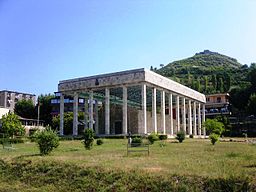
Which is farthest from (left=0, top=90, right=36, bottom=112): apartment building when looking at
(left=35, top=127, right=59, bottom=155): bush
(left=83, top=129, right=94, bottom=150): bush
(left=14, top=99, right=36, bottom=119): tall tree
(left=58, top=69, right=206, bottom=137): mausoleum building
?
(left=35, top=127, right=59, bottom=155): bush

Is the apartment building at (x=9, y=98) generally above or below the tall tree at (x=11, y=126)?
above

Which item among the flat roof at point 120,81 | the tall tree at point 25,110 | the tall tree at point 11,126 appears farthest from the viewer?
the tall tree at point 25,110

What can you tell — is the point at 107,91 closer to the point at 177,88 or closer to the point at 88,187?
the point at 177,88

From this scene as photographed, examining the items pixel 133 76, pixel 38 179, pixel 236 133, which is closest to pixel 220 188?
pixel 38 179

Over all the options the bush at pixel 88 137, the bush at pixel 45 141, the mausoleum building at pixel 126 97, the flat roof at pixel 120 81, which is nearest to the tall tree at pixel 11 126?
the mausoleum building at pixel 126 97

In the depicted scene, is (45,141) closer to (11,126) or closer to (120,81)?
(120,81)

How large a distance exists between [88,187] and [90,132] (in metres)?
14.1

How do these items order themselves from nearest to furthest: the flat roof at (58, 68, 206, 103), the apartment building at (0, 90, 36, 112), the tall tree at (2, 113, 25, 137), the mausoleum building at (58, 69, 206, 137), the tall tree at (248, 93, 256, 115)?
1. the flat roof at (58, 68, 206, 103)
2. the mausoleum building at (58, 69, 206, 137)
3. the tall tree at (2, 113, 25, 137)
4. the tall tree at (248, 93, 256, 115)
5. the apartment building at (0, 90, 36, 112)

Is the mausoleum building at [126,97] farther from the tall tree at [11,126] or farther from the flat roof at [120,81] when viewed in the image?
the tall tree at [11,126]

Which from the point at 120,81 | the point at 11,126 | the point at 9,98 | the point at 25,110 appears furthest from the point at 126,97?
the point at 9,98

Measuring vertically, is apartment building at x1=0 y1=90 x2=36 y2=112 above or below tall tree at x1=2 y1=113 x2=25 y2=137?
above

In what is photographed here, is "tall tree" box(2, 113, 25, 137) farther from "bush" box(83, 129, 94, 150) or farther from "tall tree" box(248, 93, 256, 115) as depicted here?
"tall tree" box(248, 93, 256, 115)

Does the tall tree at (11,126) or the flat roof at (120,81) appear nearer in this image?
the flat roof at (120,81)

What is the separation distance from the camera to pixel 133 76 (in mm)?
52281
